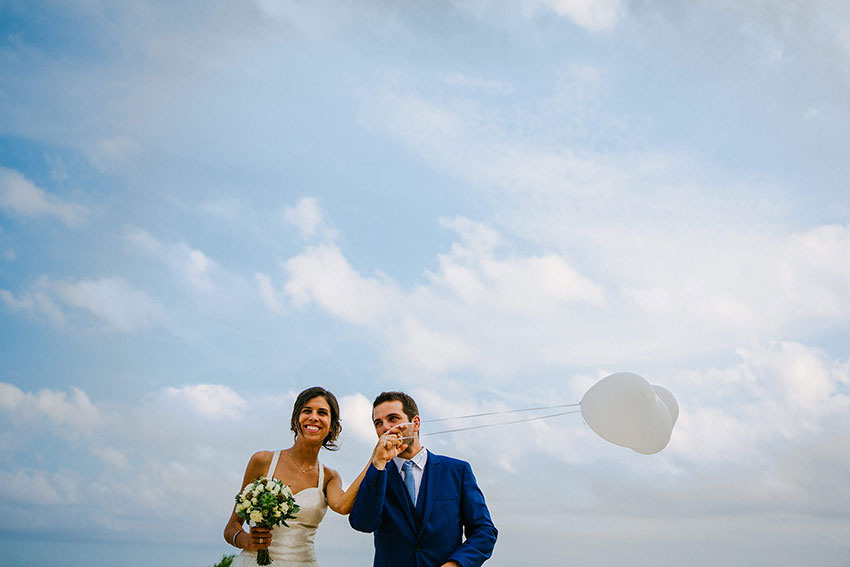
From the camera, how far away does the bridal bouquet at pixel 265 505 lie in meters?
6.68

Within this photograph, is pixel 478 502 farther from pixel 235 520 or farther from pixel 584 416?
pixel 235 520

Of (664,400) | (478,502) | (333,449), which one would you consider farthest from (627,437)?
(333,449)

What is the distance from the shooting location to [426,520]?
6059 millimetres

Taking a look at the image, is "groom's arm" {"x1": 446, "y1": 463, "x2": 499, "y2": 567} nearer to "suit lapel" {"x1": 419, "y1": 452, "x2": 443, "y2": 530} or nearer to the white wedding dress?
"suit lapel" {"x1": 419, "y1": 452, "x2": 443, "y2": 530}

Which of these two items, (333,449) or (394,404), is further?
(333,449)

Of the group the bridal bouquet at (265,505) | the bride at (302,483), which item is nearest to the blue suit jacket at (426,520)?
the bride at (302,483)

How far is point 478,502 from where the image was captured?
6.37 meters

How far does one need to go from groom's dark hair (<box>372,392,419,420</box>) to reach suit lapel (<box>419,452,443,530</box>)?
1.44 feet

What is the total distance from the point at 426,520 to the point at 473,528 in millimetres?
474

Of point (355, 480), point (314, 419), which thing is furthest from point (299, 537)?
point (314, 419)

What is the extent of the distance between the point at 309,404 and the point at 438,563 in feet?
7.11

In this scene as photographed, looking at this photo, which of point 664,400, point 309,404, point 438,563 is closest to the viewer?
point 438,563

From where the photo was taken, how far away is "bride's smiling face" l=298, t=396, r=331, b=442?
24.0 ft

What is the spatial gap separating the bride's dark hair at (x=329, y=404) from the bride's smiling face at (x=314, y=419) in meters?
0.05
